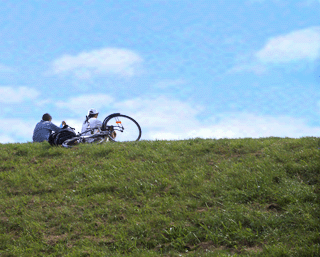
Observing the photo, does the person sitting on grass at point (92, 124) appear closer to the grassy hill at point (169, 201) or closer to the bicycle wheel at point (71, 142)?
the bicycle wheel at point (71, 142)

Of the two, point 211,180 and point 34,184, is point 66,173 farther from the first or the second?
point 211,180

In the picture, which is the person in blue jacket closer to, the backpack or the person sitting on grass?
the person sitting on grass

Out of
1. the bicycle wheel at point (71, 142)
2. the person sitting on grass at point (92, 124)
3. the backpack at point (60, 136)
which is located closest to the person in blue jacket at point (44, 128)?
the person sitting on grass at point (92, 124)

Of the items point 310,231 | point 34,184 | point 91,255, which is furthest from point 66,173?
point 310,231

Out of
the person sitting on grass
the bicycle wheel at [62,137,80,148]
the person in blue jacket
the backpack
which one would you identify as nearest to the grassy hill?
the bicycle wheel at [62,137,80,148]

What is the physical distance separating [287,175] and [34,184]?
7.94m

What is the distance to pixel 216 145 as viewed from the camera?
11.3 metres

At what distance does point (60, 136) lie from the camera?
13.5 metres

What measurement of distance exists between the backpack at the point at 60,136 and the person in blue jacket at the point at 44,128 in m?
1.83

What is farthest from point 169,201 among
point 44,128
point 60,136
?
point 44,128

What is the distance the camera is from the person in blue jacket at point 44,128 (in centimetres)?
1538

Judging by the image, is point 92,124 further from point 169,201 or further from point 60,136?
point 169,201

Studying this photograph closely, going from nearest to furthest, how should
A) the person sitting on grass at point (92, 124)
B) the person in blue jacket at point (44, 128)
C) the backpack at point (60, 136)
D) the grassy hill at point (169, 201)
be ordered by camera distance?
the grassy hill at point (169, 201) → the backpack at point (60, 136) → the person sitting on grass at point (92, 124) → the person in blue jacket at point (44, 128)

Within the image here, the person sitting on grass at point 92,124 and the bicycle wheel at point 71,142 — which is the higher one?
the person sitting on grass at point 92,124
